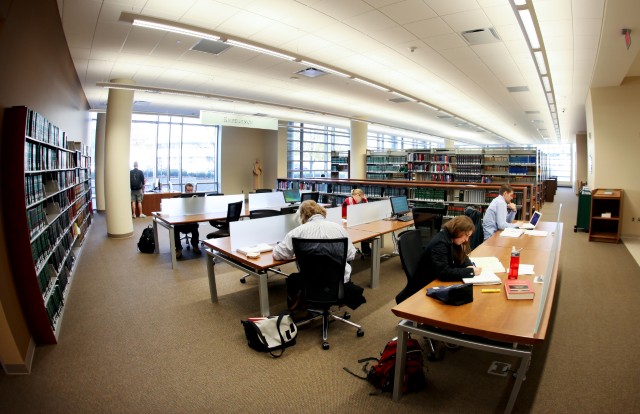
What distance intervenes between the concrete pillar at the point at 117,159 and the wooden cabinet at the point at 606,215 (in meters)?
10.0

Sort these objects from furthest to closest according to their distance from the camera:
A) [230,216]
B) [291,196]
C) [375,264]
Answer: [291,196], [230,216], [375,264]

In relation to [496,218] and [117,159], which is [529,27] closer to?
[496,218]

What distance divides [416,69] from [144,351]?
6.43m

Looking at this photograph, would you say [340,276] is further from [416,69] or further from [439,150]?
[439,150]

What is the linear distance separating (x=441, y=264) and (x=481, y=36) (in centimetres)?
408

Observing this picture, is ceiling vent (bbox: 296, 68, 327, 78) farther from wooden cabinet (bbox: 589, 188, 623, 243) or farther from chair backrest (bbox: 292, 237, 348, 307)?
wooden cabinet (bbox: 589, 188, 623, 243)

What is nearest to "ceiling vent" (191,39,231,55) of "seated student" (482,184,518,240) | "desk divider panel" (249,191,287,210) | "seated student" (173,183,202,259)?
"seated student" (173,183,202,259)

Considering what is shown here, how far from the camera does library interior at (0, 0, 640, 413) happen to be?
2496mm

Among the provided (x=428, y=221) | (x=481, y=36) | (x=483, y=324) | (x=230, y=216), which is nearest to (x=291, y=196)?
(x=230, y=216)

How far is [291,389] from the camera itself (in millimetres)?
2562

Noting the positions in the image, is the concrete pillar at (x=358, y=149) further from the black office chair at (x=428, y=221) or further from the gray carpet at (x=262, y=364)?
the gray carpet at (x=262, y=364)

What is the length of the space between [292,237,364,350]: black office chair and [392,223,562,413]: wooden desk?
0.86 m

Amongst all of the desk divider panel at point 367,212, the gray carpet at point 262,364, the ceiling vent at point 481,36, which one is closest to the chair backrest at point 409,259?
the gray carpet at point 262,364

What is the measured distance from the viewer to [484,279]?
2.69 meters
